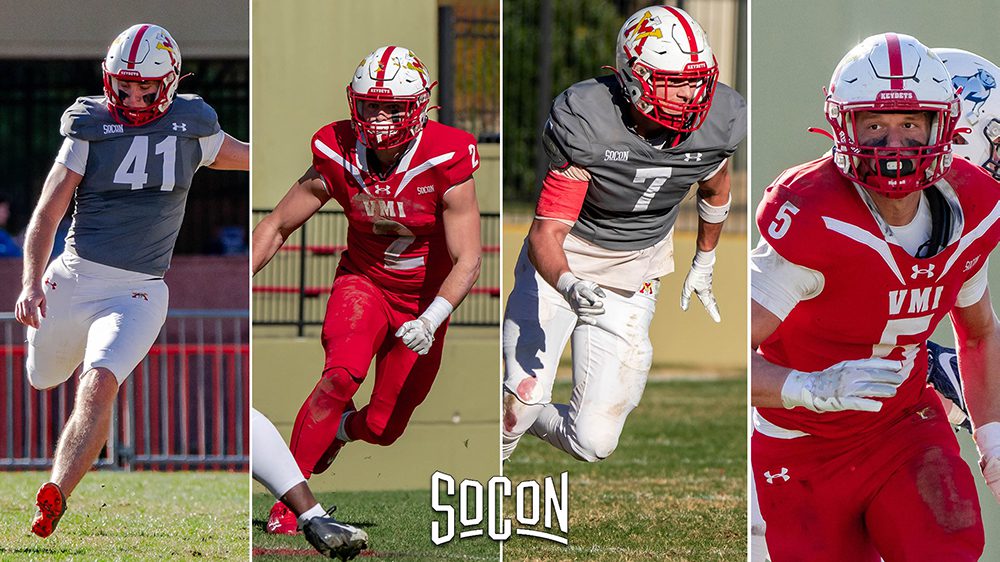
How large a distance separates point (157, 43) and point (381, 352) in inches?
44.6

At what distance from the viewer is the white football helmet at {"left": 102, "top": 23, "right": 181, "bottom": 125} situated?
167 inches

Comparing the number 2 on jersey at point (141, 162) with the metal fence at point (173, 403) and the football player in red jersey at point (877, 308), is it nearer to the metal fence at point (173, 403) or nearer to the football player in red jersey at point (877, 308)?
the football player in red jersey at point (877, 308)

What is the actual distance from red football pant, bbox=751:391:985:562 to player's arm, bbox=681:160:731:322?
2.19ft

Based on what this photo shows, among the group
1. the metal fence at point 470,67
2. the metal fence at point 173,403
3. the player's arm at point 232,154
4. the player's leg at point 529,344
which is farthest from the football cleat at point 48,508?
the metal fence at point 173,403

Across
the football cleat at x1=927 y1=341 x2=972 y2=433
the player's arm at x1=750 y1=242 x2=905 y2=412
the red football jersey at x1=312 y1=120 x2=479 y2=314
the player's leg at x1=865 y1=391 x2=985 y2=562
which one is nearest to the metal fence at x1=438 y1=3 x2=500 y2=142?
the red football jersey at x1=312 y1=120 x2=479 y2=314

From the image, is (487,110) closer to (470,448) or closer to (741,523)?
(470,448)

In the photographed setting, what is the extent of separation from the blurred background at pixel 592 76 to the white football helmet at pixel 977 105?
33.9 inches

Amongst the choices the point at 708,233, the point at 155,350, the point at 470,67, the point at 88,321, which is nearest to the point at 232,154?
the point at 88,321

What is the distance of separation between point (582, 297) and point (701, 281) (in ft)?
2.06

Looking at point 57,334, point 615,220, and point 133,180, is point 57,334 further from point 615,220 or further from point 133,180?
point 615,220

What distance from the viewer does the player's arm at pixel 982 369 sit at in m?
3.75

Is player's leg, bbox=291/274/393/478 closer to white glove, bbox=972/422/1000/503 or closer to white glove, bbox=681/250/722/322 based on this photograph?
white glove, bbox=681/250/722/322

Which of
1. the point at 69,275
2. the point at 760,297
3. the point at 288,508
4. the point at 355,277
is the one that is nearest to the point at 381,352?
the point at 355,277

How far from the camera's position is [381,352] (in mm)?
4410
